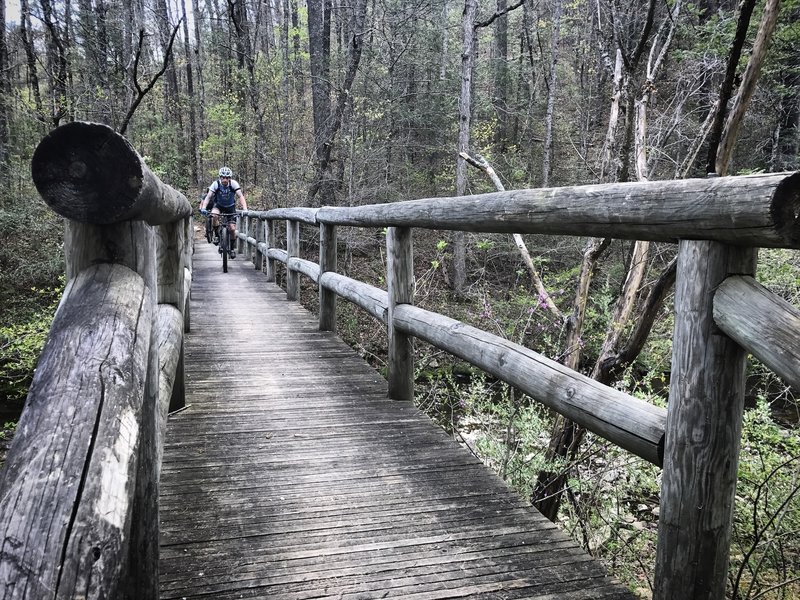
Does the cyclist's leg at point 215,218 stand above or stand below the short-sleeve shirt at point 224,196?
below

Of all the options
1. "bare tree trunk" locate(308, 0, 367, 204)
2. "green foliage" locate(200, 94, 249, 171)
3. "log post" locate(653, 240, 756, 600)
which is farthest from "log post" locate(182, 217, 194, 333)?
"green foliage" locate(200, 94, 249, 171)

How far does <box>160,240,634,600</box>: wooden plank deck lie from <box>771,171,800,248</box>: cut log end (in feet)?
4.28

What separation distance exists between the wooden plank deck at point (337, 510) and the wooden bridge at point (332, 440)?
11 millimetres

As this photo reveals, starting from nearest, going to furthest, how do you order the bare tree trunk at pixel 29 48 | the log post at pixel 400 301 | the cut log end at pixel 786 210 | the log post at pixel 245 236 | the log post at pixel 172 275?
the cut log end at pixel 786 210
the log post at pixel 172 275
the log post at pixel 400 301
the log post at pixel 245 236
the bare tree trunk at pixel 29 48

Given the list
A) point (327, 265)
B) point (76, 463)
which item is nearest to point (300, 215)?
point (327, 265)

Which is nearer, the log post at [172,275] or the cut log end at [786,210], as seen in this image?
the cut log end at [786,210]

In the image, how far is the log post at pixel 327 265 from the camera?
615 cm

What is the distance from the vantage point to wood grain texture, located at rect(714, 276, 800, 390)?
133cm

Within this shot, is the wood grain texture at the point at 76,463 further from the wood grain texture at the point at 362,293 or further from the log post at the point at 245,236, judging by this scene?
the log post at the point at 245,236

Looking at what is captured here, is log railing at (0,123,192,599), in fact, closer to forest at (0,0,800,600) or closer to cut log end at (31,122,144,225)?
cut log end at (31,122,144,225)

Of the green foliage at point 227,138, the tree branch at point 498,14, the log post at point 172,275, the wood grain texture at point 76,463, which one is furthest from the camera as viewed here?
the green foliage at point 227,138

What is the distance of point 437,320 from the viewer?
3.44 m

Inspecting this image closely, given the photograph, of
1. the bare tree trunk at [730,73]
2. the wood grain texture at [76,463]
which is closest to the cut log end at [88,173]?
the wood grain texture at [76,463]

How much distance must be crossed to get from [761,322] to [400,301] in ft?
9.08
